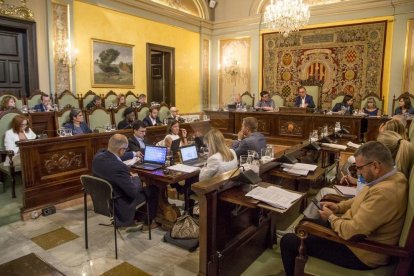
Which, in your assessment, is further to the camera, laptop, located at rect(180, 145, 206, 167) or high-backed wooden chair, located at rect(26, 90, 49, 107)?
high-backed wooden chair, located at rect(26, 90, 49, 107)

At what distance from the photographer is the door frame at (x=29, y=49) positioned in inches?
248

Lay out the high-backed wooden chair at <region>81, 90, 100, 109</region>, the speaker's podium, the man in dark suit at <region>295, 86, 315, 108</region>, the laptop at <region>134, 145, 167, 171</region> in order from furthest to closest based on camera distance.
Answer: the man in dark suit at <region>295, 86, 315, 108</region> → the high-backed wooden chair at <region>81, 90, 100, 109</region> → the laptop at <region>134, 145, 167, 171</region> → the speaker's podium

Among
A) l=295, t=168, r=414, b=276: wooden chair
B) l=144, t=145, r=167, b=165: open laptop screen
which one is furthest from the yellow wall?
l=295, t=168, r=414, b=276: wooden chair

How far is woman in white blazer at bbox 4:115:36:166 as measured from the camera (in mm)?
4391

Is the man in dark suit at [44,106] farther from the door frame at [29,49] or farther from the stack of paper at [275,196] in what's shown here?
the stack of paper at [275,196]

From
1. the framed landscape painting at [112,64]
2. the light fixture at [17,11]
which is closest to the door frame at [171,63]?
the framed landscape painting at [112,64]

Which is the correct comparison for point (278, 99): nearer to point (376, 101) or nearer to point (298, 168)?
point (376, 101)

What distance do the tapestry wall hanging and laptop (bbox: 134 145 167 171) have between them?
6834 mm

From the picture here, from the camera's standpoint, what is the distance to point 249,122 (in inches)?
160

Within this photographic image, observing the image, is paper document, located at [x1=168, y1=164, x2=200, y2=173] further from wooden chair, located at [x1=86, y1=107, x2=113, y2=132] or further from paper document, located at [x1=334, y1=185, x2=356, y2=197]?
wooden chair, located at [x1=86, y1=107, x2=113, y2=132]

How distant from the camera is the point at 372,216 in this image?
67.4 inches

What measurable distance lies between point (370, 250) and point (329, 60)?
8.02 meters

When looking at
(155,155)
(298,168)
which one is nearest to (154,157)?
(155,155)

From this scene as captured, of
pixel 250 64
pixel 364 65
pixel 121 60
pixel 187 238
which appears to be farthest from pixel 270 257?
pixel 250 64
